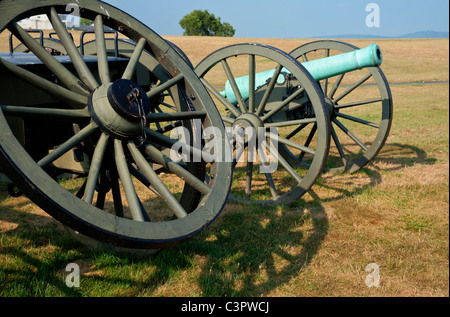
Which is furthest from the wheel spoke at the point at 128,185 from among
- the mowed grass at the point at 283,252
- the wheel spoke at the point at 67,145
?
the mowed grass at the point at 283,252

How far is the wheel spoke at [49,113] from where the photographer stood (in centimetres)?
188

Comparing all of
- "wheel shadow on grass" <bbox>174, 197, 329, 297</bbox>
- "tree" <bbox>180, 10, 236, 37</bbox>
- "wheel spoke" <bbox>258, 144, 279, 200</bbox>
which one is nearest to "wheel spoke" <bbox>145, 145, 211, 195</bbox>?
"wheel shadow on grass" <bbox>174, 197, 329, 297</bbox>

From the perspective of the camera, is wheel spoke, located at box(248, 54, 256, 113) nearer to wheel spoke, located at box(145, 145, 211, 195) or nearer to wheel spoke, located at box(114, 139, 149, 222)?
wheel spoke, located at box(145, 145, 211, 195)

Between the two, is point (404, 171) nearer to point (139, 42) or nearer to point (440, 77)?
point (139, 42)

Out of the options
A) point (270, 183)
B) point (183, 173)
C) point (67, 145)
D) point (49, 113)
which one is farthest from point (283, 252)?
point (49, 113)

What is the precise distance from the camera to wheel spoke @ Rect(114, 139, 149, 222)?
6.70 feet

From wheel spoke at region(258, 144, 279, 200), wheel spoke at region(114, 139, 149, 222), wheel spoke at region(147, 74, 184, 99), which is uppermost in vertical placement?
wheel spoke at region(147, 74, 184, 99)

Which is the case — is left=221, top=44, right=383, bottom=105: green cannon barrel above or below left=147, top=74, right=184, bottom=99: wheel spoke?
above

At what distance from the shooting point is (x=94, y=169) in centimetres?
208

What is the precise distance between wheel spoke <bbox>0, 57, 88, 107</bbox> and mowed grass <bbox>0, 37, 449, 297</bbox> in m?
1.29

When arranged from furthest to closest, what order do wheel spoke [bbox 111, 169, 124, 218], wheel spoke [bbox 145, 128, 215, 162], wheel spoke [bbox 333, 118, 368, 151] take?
1. wheel spoke [bbox 333, 118, 368, 151]
2. wheel spoke [bbox 111, 169, 124, 218]
3. wheel spoke [bbox 145, 128, 215, 162]

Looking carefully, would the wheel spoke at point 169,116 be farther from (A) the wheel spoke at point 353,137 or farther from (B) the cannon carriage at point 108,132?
(A) the wheel spoke at point 353,137

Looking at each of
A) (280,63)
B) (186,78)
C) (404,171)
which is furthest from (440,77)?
(186,78)

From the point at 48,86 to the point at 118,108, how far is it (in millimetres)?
383
